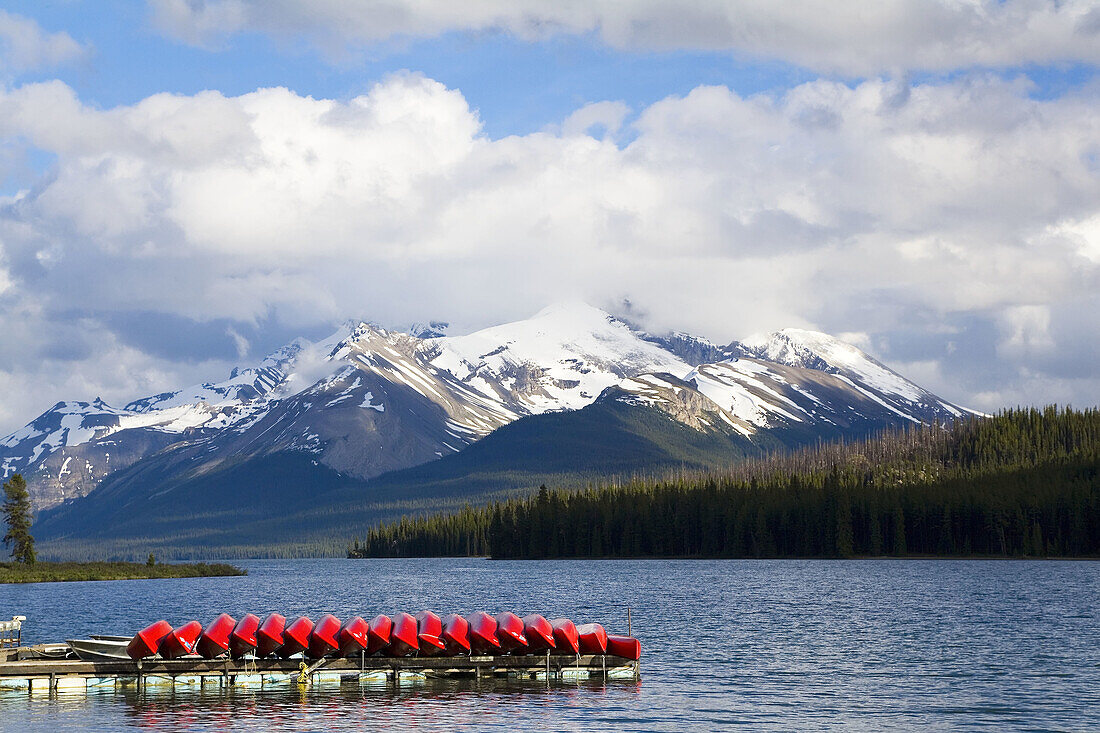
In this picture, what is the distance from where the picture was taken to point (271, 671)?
228ft

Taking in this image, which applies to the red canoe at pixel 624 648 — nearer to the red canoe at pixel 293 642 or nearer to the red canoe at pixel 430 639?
the red canoe at pixel 430 639

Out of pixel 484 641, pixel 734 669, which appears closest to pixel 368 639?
pixel 484 641

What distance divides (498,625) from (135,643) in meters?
20.5

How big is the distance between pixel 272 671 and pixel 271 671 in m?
0.08

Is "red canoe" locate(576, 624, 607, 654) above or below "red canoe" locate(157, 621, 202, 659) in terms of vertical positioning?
below

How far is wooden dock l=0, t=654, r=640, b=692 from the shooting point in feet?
223

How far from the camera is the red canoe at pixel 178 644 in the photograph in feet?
226

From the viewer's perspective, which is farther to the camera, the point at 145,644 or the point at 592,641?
the point at 592,641

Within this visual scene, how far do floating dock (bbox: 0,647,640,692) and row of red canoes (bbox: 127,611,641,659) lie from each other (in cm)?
57

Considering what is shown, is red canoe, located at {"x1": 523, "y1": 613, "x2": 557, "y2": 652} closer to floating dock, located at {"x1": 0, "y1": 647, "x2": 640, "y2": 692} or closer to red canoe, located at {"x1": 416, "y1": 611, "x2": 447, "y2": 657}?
floating dock, located at {"x1": 0, "y1": 647, "x2": 640, "y2": 692}

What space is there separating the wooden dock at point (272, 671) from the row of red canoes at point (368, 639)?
1.84 ft

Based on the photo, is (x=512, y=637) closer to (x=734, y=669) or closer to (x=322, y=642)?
(x=322, y=642)

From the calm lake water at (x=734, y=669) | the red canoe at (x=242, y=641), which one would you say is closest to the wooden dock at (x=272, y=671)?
the red canoe at (x=242, y=641)

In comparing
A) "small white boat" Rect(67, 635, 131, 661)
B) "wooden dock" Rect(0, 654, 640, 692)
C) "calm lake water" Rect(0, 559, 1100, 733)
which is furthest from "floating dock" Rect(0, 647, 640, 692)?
"calm lake water" Rect(0, 559, 1100, 733)
